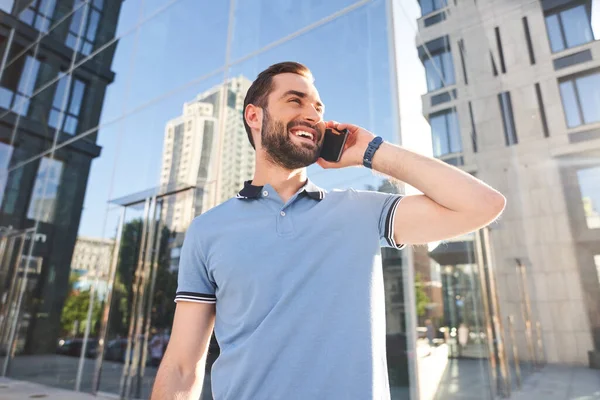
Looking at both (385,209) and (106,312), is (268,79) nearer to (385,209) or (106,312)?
(385,209)

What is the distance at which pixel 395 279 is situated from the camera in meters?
3.70

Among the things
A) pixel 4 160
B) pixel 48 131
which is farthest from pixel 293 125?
pixel 4 160

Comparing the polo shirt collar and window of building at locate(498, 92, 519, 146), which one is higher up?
window of building at locate(498, 92, 519, 146)

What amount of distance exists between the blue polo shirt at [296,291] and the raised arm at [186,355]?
0.05 m

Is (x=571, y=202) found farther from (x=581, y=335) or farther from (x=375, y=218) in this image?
(x=375, y=218)

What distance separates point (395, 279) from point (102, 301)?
4.97m

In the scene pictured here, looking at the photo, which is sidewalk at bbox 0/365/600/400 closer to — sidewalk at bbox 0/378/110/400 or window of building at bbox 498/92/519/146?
window of building at bbox 498/92/519/146

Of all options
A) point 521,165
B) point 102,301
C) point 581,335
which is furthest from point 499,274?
point 102,301

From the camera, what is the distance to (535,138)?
3484 mm

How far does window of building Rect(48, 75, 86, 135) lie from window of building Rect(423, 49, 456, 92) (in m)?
7.75

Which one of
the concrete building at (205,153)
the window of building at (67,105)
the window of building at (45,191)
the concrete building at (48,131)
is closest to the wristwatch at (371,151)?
the concrete building at (205,153)

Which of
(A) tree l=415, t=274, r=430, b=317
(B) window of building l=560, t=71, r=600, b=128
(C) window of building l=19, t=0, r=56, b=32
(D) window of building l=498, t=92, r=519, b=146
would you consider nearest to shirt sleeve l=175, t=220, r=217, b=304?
(A) tree l=415, t=274, r=430, b=317

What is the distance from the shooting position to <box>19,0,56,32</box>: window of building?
1041cm

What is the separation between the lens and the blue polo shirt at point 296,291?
0.98m
